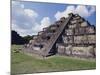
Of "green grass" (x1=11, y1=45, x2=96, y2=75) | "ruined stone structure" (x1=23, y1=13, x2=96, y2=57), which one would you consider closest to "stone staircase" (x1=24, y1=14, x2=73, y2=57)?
"ruined stone structure" (x1=23, y1=13, x2=96, y2=57)

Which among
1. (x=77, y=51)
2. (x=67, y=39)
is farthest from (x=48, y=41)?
(x=77, y=51)

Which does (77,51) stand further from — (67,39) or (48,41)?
(48,41)

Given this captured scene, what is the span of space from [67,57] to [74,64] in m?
0.16

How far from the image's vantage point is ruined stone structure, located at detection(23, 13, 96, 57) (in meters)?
3.36

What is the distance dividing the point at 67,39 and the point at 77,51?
252mm

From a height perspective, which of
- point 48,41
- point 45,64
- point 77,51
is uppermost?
point 48,41

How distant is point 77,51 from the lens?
358 centimetres

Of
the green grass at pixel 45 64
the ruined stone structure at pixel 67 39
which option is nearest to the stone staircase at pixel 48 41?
the ruined stone structure at pixel 67 39

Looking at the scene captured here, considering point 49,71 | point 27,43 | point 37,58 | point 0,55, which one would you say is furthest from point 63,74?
point 0,55

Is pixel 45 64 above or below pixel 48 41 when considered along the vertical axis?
below

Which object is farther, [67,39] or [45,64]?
[67,39]

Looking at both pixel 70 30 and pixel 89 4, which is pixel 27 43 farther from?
pixel 89 4

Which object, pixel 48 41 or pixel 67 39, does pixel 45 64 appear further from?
pixel 67 39

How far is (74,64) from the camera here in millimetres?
3553
